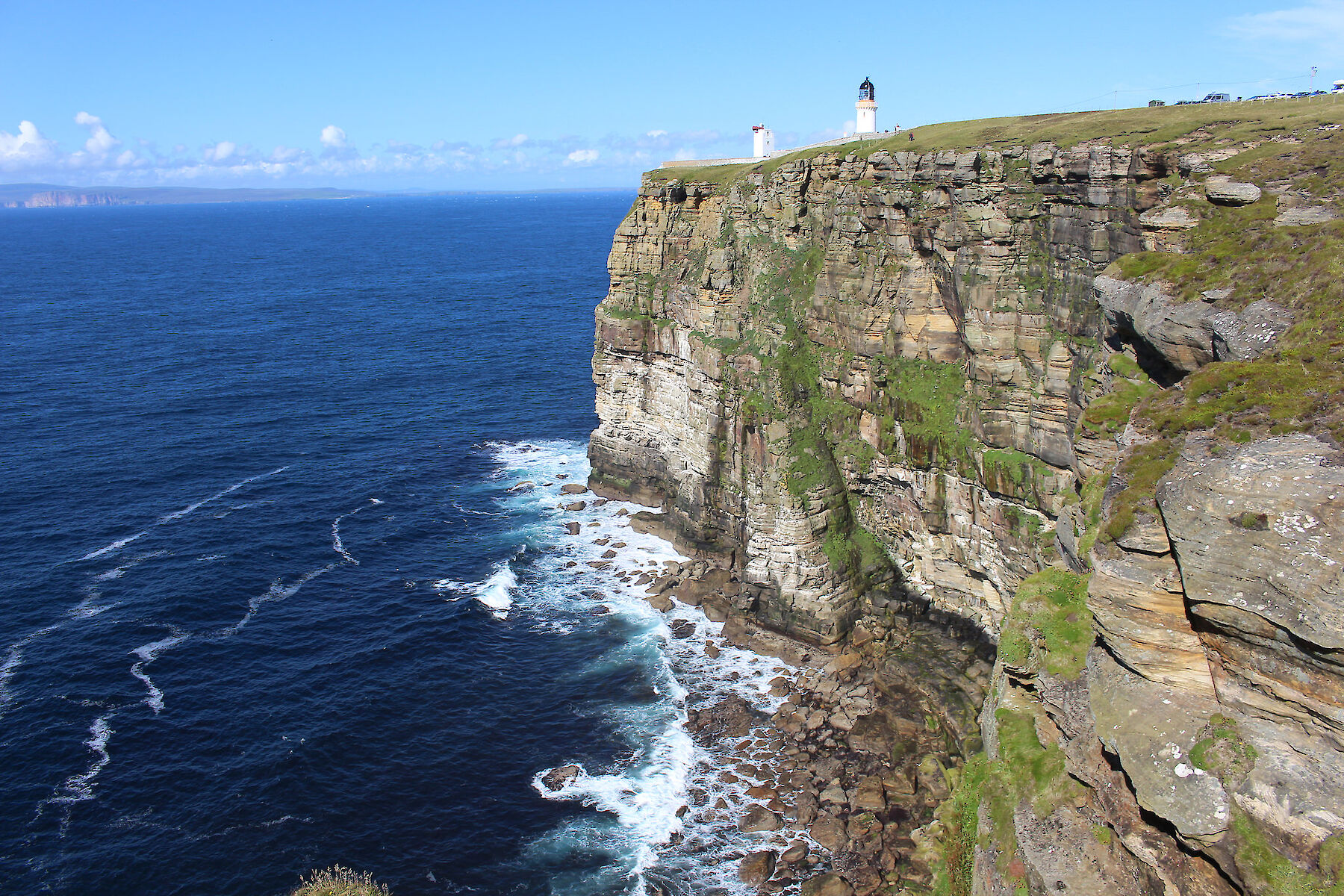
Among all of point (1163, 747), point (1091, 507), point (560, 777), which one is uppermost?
point (1091, 507)

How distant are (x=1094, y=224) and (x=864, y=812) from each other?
1296 inches

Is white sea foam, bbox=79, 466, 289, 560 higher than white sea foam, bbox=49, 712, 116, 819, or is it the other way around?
white sea foam, bbox=79, 466, 289, 560

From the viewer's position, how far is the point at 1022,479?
49.9 metres

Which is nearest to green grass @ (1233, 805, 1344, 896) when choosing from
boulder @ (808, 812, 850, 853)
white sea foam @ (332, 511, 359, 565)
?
boulder @ (808, 812, 850, 853)

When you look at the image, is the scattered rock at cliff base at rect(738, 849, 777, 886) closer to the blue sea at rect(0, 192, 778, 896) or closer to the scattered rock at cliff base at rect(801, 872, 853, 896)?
the blue sea at rect(0, 192, 778, 896)

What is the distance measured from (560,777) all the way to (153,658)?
98.1ft

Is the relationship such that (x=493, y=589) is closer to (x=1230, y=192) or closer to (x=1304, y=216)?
(x=1230, y=192)

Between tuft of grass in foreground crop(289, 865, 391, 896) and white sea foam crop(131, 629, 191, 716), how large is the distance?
742 inches

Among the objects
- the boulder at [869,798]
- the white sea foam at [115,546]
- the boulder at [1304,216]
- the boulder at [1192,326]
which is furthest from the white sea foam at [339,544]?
the boulder at [1304,216]

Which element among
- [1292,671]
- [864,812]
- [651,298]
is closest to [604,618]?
[864,812]

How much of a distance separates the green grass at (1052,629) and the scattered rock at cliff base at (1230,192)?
1781 centimetres

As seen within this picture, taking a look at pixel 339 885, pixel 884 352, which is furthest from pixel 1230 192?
pixel 339 885

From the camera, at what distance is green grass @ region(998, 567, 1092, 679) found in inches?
1257

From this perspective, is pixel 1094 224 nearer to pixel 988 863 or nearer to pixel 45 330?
pixel 988 863
